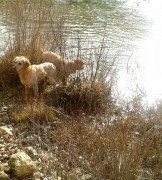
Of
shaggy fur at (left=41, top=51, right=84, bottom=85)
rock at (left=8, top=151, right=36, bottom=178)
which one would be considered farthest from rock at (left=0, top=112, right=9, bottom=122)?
rock at (left=8, top=151, right=36, bottom=178)

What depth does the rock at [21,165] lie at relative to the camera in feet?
14.9

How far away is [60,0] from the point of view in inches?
580

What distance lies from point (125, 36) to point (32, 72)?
17.4 feet

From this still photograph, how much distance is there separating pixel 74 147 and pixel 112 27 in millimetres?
8051

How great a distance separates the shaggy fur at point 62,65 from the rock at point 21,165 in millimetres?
2389

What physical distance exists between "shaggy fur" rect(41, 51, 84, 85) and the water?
23 centimetres

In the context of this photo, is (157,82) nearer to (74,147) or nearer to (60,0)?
(74,147)

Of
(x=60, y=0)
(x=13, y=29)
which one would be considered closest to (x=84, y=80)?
(x=13, y=29)

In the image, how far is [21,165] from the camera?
Result: 4547 mm

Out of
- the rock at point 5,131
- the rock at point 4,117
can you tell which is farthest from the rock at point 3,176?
the rock at point 4,117

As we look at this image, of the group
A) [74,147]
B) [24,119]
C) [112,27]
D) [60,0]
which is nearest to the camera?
[74,147]

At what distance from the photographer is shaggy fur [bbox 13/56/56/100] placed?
628 cm

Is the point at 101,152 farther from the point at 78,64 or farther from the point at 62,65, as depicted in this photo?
the point at 62,65

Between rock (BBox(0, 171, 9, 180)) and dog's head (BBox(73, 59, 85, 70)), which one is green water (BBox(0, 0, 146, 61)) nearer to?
dog's head (BBox(73, 59, 85, 70))
